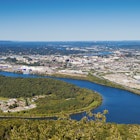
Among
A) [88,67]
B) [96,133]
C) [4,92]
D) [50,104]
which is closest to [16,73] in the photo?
[88,67]

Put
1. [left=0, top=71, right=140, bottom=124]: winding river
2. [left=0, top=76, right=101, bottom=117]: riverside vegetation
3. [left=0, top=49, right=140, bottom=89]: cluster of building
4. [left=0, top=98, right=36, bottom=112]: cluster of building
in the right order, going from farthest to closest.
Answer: [left=0, top=49, right=140, bottom=89]: cluster of building < [left=0, top=98, right=36, bottom=112]: cluster of building < [left=0, top=76, right=101, bottom=117]: riverside vegetation < [left=0, top=71, right=140, bottom=124]: winding river

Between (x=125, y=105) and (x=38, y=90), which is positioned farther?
(x=38, y=90)

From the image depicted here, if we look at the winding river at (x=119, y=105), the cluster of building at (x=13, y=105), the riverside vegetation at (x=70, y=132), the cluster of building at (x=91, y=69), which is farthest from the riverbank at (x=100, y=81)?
the riverside vegetation at (x=70, y=132)

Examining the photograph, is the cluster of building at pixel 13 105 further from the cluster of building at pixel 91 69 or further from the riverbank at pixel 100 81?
the cluster of building at pixel 91 69

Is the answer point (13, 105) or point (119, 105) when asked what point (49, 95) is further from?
point (119, 105)

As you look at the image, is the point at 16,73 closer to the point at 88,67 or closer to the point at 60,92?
the point at 88,67

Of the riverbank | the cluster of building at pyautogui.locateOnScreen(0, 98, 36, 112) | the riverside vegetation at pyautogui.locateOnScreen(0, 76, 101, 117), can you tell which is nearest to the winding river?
the riverbank

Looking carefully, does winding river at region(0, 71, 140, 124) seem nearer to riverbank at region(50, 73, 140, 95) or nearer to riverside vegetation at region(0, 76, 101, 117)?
riverbank at region(50, 73, 140, 95)

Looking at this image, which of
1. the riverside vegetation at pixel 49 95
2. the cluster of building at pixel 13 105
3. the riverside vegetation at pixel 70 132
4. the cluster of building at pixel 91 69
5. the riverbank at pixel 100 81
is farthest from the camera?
the cluster of building at pixel 91 69

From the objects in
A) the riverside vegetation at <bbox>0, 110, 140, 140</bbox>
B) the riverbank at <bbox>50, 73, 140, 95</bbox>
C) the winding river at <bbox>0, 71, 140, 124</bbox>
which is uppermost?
the riverside vegetation at <bbox>0, 110, 140, 140</bbox>
